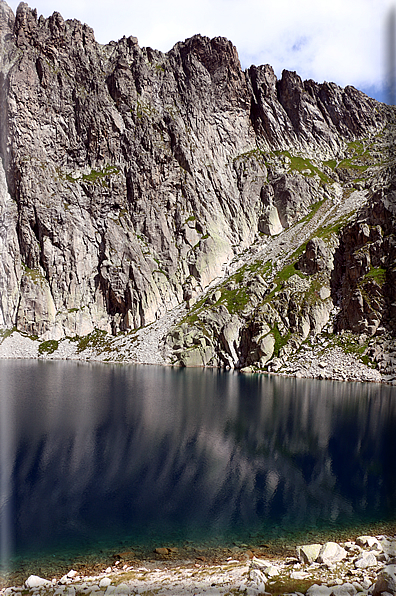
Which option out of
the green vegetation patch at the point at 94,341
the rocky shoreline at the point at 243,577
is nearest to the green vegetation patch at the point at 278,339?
the green vegetation patch at the point at 94,341

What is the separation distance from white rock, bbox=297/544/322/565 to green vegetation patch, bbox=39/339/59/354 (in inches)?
5004

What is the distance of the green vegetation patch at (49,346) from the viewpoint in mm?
131625

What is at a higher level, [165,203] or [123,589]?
[165,203]

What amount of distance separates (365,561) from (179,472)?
52.9 feet

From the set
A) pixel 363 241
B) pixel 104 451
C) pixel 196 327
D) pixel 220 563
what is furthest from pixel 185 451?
pixel 363 241

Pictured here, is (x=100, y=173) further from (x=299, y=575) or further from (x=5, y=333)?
(x=299, y=575)

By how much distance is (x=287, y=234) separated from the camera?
15712cm

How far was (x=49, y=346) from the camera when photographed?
133750mm

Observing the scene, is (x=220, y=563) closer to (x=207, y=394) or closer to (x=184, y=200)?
(x=207, y=394)

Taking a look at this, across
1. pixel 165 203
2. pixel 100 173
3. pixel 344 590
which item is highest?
pixel 100 173

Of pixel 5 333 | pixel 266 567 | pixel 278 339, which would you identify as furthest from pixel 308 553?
pixel 5 333

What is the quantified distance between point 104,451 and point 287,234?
13845 cm

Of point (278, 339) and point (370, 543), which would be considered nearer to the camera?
point (370, 543)

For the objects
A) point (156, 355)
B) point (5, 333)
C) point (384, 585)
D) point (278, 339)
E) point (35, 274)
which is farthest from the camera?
point (35, 274)
